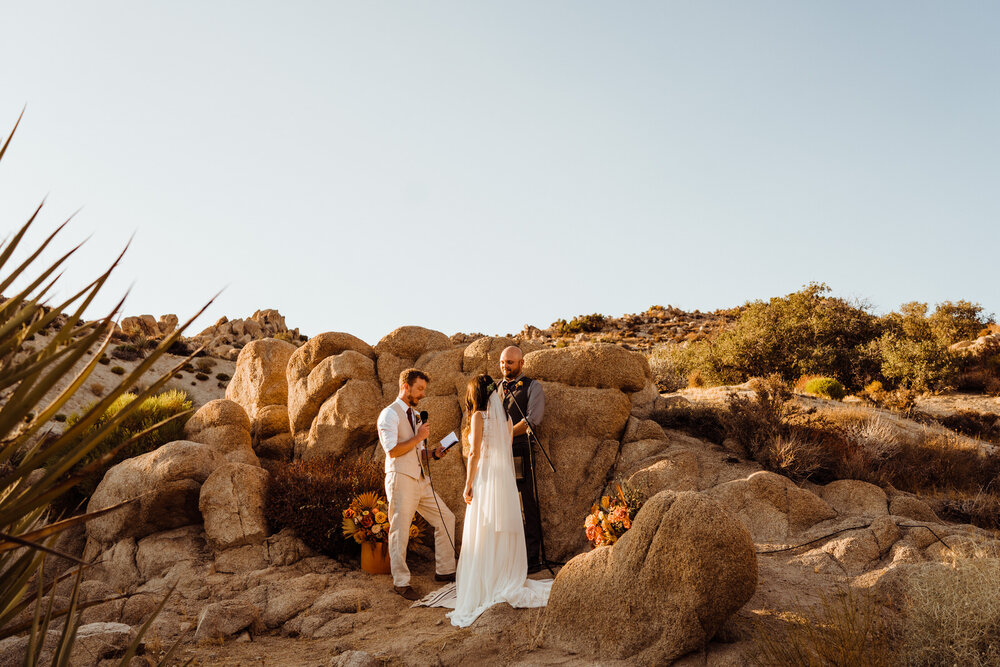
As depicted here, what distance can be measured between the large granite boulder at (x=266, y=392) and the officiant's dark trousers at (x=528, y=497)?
5066 mm

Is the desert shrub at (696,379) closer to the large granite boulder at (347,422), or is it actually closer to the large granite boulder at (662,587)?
the large granite boulder at (347,422)

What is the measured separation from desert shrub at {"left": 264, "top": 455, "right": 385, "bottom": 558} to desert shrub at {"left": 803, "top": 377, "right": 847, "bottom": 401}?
A: 43.5 ft

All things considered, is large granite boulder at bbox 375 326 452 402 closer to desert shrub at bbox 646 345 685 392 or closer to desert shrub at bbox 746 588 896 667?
desert shrub at bbox 646 345 685 392

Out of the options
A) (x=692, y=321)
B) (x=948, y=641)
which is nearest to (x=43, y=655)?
(x=948, y=641)

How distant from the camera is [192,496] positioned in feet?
30.3

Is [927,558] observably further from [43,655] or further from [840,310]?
[840,310]

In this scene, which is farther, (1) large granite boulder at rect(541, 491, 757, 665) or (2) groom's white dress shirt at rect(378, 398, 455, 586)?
(2) groom's white dress shirt at rect(378, 398, 455, 586)

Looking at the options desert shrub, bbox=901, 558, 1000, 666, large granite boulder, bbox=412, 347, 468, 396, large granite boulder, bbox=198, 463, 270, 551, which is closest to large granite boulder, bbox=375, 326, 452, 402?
large granite boulder, bbox=412, 347, 468, 396

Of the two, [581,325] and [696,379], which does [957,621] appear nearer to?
[696,379]

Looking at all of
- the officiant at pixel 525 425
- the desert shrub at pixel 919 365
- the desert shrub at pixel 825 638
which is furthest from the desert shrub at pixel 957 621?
the desert shrub at pixel 919 365

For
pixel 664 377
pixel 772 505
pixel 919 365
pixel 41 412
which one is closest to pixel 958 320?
pixel 919 365

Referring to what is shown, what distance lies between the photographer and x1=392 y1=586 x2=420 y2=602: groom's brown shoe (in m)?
7.48

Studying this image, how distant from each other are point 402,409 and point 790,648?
4669 mm

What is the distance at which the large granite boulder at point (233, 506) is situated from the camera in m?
8.67
